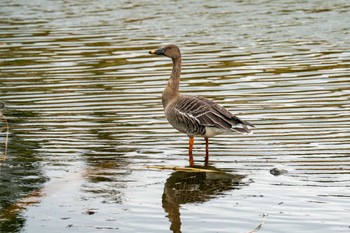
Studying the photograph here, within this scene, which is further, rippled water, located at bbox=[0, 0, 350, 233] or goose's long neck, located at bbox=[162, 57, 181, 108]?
goose's long neck, located at bbox=[162, 57, 181, 108]

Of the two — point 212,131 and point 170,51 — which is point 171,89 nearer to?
point 170,51

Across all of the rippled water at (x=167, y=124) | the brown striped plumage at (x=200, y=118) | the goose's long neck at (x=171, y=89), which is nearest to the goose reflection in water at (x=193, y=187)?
the rippled water at (x=167, y=124)

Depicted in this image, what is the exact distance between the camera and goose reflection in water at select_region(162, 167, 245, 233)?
941 cm

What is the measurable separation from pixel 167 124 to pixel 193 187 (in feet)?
10.2

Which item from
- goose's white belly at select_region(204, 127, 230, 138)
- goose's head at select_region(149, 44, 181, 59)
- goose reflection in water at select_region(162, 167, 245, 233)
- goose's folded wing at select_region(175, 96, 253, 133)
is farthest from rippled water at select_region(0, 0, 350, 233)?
goose's head at select_region(149, 44, 181, 59)

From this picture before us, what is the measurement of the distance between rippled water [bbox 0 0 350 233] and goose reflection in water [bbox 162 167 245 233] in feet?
0.07

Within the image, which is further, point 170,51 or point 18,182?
point 170,51

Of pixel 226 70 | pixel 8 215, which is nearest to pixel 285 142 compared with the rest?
pixel 8 215

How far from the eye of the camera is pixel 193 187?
33.4ft

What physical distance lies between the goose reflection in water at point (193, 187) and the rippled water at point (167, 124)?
2 cm

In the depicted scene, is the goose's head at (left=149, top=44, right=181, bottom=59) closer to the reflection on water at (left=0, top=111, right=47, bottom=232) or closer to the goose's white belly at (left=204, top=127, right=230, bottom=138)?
the goose's white belly at (left=204, top=127, right=230, bottom=138)

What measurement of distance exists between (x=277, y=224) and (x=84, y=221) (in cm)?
183

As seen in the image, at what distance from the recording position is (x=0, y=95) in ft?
50.4

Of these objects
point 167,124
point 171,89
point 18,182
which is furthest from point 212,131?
point 18,182
